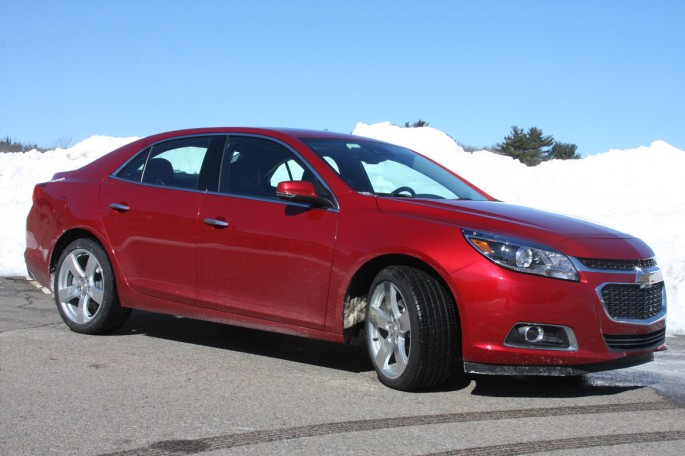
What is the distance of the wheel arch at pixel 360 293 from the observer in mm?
5711

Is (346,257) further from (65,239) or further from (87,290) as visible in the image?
(65,239)

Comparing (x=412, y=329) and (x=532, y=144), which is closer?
(x=412, y=329)

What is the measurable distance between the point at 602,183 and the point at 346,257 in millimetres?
11987

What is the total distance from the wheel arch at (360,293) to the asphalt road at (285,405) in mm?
295

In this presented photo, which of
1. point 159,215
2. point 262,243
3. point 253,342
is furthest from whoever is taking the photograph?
point 253,342

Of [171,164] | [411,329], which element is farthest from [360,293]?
[171,164]

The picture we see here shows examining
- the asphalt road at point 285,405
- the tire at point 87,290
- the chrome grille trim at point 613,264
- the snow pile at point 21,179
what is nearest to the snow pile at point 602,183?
the asphalt road at point 285,405

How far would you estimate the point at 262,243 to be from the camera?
6.18 m

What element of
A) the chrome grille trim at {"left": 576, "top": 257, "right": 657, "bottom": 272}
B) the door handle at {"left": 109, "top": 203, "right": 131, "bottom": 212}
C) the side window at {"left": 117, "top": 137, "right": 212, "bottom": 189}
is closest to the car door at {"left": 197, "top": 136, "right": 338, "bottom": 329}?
the side window at {"left": 117, "top": 137, "right": 212, "bottom": 189}

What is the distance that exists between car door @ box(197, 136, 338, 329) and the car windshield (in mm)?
229

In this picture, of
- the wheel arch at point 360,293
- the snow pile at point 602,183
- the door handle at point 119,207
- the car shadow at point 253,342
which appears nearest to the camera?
the wheel arch at point 360,293

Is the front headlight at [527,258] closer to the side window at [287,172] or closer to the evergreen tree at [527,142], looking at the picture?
the side window at [287,172]

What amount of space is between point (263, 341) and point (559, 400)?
8.62 feet

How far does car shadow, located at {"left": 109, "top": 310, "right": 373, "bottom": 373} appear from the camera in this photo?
21.6ft
